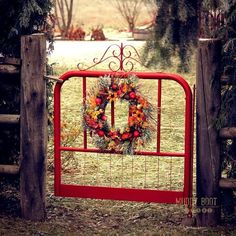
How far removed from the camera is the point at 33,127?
6.03 meters

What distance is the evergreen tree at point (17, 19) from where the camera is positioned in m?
6.30

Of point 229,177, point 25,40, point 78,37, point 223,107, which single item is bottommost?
point 229,177

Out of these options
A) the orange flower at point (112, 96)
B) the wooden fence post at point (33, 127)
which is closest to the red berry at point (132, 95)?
the orange flower at point (112, 96)

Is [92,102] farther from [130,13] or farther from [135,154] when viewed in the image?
[130,13]

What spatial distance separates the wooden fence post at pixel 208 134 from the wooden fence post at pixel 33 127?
47.5 inches

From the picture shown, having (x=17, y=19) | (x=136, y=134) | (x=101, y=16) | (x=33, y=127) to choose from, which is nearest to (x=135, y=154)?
(x=136, y=134)

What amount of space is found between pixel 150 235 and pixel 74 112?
5.86m

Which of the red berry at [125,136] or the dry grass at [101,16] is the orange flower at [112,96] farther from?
the dry grass at [101,16]

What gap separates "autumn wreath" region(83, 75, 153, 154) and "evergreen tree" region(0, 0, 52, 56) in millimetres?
802

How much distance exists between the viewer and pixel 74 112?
457 inches

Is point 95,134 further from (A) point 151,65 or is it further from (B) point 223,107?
(A) point 151,65

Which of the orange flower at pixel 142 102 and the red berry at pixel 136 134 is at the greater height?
the orange flower at pixel 142 102

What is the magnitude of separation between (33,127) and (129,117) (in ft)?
2.52

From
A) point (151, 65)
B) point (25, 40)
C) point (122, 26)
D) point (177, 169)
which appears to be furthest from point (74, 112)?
point (122, 26)
